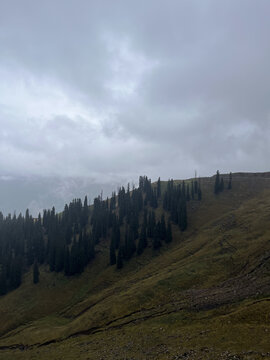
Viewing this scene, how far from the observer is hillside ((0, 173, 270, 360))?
33.2 metres

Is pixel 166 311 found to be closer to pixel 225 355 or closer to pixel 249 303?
pixel 249 303

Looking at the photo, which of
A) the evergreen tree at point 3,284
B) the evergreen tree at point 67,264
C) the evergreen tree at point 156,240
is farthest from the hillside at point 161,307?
the evergreen tree at point 3,284

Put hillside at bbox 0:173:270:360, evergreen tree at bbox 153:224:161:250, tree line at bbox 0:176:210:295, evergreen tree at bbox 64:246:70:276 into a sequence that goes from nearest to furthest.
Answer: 1. hillside at bbox 0:173:270:360
2. evergreen tree at bbox 64:246:70:276
3. tree line at bbox 0:176:210:295
4. evergreen tree at bbox 153:224:161:250

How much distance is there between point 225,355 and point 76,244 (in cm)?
10112

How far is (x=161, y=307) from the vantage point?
52.8 meters

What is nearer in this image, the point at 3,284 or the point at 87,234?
the point at 3,284

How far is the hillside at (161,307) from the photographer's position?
33219 millimetres

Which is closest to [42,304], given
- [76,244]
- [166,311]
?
[76,244]

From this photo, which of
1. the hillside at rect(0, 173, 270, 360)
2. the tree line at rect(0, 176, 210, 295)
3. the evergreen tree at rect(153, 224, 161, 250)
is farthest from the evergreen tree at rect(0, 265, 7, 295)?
the evergreen tree at rect(153, 224, 161, 250)

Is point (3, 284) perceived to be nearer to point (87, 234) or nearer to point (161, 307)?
point (87, 234)

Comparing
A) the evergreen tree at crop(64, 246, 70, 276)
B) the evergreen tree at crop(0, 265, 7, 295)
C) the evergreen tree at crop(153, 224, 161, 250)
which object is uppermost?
the evergreen tree at crop(153, 224, 161, 250)

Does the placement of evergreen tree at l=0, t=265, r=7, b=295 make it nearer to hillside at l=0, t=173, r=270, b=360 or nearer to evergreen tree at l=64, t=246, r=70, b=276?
hillside at l=0, t=173, r=270, b=360

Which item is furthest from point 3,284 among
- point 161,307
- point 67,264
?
point 161,307

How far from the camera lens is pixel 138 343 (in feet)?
127
